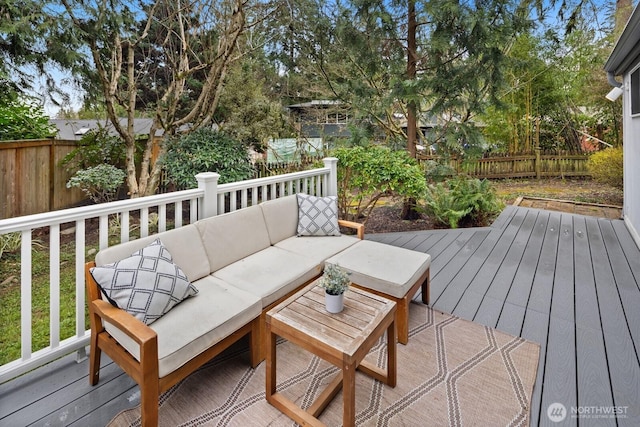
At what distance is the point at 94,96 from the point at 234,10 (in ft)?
8.81

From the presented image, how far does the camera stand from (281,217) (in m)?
3.18

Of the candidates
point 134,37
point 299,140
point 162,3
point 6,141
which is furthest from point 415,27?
point 6,141

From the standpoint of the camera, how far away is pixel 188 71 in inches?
212

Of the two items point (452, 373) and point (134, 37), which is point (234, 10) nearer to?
point (134, 37)

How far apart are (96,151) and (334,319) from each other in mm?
5878

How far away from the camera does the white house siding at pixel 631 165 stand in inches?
170

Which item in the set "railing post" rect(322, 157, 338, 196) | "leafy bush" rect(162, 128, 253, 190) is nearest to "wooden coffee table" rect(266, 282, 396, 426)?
"railing post" rect(322, 157, 338, 196)

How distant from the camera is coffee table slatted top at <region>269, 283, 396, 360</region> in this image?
1587mm

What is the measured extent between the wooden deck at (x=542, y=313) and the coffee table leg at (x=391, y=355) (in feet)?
2.38

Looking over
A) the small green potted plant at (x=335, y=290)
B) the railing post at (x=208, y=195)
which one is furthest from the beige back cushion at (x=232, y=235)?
the small green potted plant at (x=335, y=290)

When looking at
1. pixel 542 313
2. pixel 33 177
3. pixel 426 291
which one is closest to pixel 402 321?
pixel 426 291

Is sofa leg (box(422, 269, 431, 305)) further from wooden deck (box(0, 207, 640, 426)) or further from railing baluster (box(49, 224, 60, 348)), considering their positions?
railing baluster (box(49, 224, 60, 348))

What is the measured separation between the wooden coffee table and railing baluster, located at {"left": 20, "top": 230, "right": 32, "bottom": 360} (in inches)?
53.6

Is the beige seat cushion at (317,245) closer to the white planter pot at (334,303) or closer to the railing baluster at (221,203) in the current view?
the railing baluster at (221,203)
